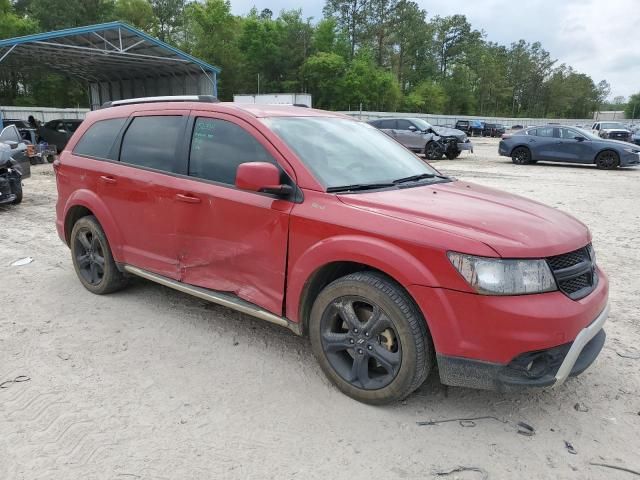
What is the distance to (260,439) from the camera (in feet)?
8.89

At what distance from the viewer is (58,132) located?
19.8m

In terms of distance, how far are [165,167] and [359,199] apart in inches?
69.4

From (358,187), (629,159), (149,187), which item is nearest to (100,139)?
(149,187)

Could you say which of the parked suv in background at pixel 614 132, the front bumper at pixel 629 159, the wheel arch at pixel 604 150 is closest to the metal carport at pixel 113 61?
the wheel arch at pixel 604 150

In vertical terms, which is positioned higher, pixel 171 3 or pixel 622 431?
pixel 171 3

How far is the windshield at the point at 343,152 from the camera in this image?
339cm

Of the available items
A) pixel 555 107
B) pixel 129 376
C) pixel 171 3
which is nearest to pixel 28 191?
pixel 129 376

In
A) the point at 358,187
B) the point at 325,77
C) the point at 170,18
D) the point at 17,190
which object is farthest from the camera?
the point at 170,18

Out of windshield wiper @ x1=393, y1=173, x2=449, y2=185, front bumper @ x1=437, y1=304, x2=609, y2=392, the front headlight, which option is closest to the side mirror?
windshield wiper @ x1=393, y1=173, x2=449, y2=185

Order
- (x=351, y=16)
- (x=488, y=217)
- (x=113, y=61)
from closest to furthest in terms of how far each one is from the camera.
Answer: (x=488, y=217) < (x=113, y=61) < (x=351, y=16)

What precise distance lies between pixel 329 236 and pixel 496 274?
97cm

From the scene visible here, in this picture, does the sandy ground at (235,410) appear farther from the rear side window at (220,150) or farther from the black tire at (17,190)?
the black tire at (17,190)

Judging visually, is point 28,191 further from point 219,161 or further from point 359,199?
point 359,199

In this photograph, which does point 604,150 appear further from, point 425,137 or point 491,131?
point 491,131
